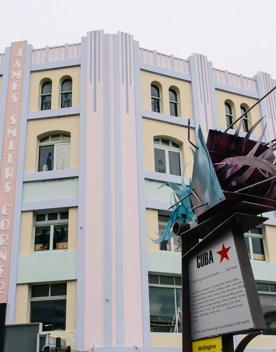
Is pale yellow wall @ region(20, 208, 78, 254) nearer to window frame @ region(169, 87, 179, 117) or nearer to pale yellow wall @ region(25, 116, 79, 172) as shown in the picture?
pale yellow wall @ region(25, 116, 79, 172)

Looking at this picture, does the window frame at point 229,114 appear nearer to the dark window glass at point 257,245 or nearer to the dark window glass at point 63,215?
the dark window glass at point 257,245

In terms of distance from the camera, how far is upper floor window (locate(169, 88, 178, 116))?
24156 millimetres

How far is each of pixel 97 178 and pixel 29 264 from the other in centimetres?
406

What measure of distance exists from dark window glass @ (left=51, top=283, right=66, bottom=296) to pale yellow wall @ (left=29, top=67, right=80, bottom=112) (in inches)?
295

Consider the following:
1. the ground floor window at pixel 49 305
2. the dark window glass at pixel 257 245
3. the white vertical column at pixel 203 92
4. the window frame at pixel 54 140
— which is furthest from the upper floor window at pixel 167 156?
the ground floor window at pixel 49 305

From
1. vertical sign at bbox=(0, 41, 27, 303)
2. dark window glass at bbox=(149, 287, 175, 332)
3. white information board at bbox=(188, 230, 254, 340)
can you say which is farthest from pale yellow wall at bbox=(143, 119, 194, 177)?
white information board at bbox=(188, 230, 254, 340)

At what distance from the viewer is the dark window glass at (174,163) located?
23.0 meters

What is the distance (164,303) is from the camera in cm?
2003

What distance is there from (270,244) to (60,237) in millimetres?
8899

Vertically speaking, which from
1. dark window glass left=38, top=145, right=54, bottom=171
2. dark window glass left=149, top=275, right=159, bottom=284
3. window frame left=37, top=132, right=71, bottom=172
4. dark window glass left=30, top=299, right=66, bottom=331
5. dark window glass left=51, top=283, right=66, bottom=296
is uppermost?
window frame left=37, top=132, right=71, bottom=172

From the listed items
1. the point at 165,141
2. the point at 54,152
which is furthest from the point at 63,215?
the point at 165,141

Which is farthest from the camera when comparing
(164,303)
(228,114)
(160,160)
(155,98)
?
(228,114)

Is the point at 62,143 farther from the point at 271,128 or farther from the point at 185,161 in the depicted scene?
the point at 271,128

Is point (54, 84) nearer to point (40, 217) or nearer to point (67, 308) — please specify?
point (40, 217)
